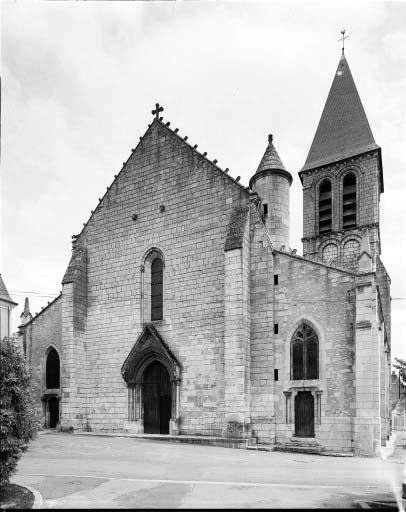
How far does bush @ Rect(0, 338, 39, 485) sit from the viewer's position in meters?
9.10

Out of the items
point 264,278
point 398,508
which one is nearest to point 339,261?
point 264,278

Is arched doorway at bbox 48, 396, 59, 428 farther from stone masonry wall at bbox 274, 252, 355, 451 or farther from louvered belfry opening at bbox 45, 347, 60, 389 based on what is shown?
stone masonry wall at bbox 274, 252, 355, 451

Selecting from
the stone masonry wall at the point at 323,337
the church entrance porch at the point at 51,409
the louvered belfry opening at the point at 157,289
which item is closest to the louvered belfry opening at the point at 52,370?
the church entrance porch at the point at 51,409

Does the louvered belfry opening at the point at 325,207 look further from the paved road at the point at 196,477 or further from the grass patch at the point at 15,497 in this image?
the grass patch at the point at 15,497

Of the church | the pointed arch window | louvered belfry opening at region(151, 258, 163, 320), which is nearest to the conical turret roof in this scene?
the church

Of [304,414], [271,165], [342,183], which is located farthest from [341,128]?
[304,414]

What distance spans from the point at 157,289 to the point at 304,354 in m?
7.79

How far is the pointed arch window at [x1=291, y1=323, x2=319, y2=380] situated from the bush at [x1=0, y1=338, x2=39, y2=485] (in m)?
12.0

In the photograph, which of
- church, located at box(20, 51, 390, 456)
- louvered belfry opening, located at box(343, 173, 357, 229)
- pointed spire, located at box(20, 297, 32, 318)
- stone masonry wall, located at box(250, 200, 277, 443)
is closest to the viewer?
church, located at box(20, 51, 390, 456)

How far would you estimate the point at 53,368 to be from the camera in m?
27.8

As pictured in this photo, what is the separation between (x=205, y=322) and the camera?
21438 millimetres

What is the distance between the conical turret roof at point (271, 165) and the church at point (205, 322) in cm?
12

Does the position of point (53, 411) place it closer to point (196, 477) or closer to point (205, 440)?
point (205, 440)

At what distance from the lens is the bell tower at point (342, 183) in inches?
1419
